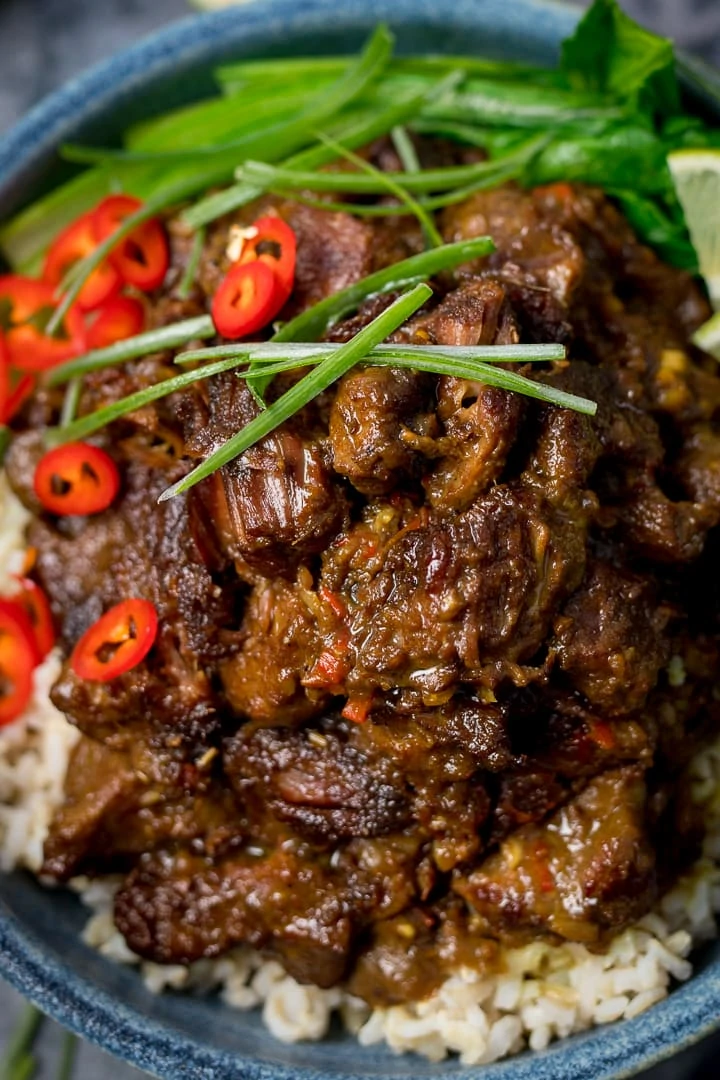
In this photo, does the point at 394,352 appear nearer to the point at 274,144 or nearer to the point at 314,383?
the point at 314,383

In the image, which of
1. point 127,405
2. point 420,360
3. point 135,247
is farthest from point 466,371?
point 135,247

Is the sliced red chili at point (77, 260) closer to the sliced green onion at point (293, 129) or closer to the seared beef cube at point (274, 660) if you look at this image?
the sliced green onion at point (293, 129)

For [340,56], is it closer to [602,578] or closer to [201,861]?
[602,578]

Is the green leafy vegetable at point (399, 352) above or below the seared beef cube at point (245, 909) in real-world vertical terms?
above

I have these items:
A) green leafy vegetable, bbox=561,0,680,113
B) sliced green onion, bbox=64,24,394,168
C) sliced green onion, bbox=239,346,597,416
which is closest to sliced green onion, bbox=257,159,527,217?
sliced green onion, bbox=64,24,394,168

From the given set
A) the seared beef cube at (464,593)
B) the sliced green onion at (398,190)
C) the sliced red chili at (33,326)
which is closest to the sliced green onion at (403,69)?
the sliced green onion at (398,190)
